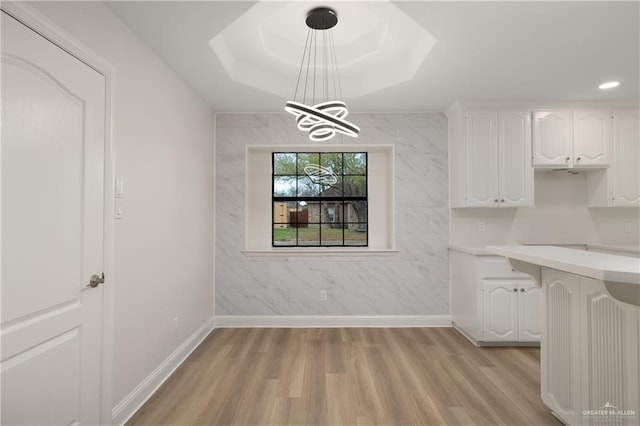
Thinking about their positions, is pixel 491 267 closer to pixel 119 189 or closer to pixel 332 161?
pixel 332 161

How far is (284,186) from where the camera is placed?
13.8 ft

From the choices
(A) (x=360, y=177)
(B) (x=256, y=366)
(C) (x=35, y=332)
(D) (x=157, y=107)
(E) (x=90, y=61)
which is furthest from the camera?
(A) (x=360, y=177)

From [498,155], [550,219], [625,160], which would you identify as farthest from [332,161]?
[625,160]

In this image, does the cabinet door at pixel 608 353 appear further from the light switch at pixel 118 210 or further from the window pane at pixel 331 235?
the window pane at pixel 331 235

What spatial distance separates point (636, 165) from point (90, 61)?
5.15 metres

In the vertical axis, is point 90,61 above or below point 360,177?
above

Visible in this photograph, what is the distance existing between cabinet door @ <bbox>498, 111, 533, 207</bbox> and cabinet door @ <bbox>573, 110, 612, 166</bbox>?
54cm

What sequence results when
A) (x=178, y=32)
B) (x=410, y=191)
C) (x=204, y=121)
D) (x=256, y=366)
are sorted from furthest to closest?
(x=410, y=191), (x=204, y=121), (x=256, y=366), (x=178, y=32)

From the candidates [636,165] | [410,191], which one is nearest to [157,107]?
[410,191]

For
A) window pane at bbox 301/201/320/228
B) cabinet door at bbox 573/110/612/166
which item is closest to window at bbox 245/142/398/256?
window pane at bbox 301/201/320/228

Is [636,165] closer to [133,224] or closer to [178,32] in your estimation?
[178,32]

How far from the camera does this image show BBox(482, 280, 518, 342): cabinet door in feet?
10.3

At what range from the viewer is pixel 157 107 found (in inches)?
95.7

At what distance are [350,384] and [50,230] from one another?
2.19m
